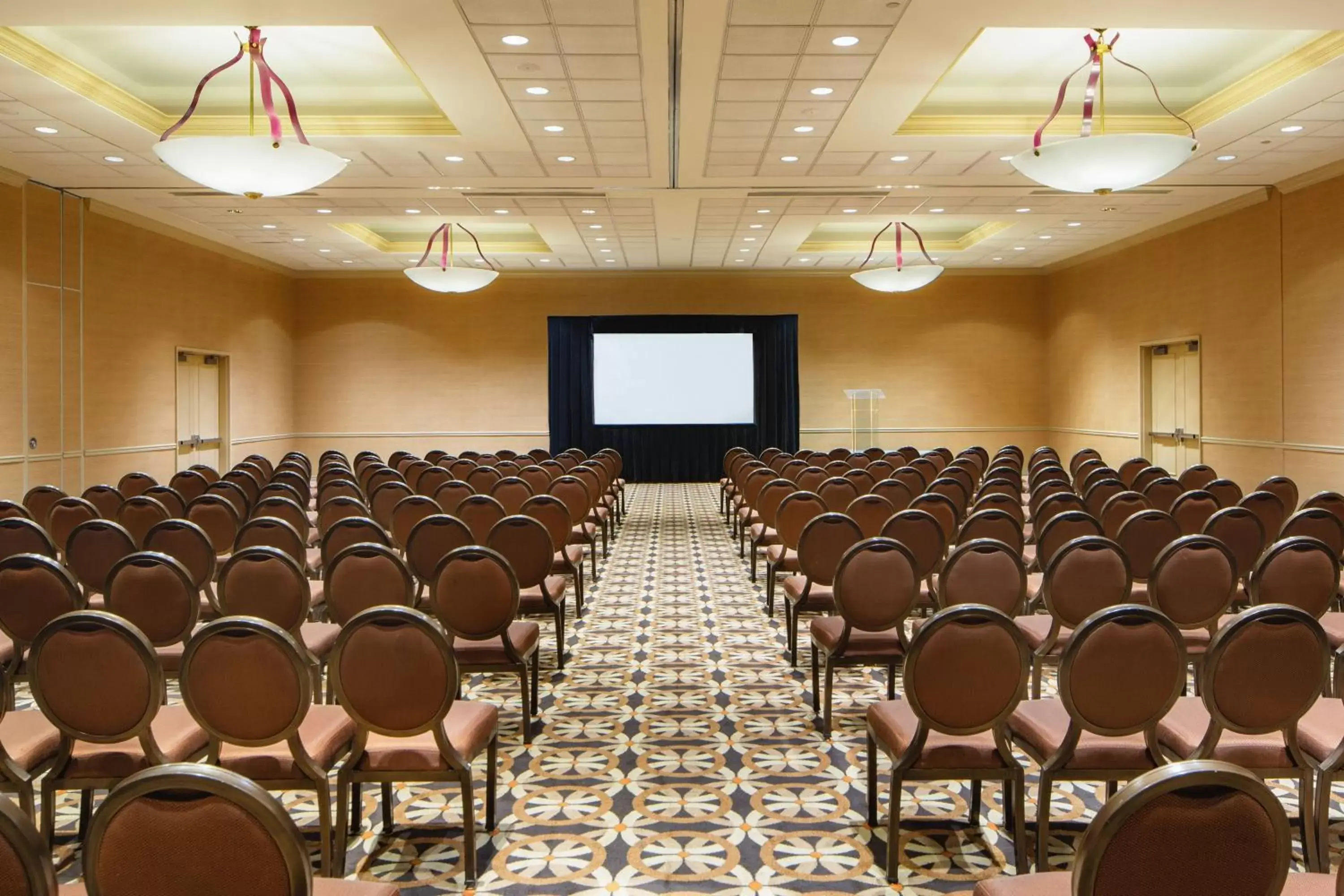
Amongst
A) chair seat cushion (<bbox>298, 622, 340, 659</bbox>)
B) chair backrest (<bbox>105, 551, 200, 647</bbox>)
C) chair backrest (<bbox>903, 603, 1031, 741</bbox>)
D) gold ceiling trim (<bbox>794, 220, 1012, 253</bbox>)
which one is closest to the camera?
chair backrest (<bbox>903, 603, 1031, 741</bbox>)

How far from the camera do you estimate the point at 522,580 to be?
6.09 meters

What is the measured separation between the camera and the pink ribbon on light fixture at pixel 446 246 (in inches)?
584

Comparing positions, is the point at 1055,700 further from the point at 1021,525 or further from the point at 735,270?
the point at 735,270

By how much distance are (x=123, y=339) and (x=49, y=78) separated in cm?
664

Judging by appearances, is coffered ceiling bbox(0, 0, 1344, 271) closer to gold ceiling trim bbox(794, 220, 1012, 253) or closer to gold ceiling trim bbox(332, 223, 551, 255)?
gold ceiling trim bbox(794, 220, 1012, 253)

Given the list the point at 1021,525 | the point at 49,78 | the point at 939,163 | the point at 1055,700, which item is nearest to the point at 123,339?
the point at 49,78

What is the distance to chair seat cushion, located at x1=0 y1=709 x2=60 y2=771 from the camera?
341 centimetres

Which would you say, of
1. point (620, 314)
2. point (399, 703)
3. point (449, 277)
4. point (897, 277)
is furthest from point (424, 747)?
point (620, 314)

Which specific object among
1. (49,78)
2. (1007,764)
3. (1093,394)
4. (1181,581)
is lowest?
(1007,764)

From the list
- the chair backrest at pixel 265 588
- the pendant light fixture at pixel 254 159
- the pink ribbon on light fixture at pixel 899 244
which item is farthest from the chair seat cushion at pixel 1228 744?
the pink ribbon on light fixture at pixel 899 244

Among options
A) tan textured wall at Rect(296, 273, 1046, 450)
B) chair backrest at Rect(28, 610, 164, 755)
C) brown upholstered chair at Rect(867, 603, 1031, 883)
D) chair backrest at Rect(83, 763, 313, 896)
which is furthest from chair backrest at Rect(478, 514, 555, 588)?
tan textured wall at Rect(296, 273, 1046, 450)

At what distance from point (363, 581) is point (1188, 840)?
12.5 feet

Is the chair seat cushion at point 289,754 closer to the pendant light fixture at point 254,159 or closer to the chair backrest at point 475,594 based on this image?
the chair backrest at point 475,594

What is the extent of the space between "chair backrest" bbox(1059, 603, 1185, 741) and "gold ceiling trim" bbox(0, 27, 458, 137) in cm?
697
